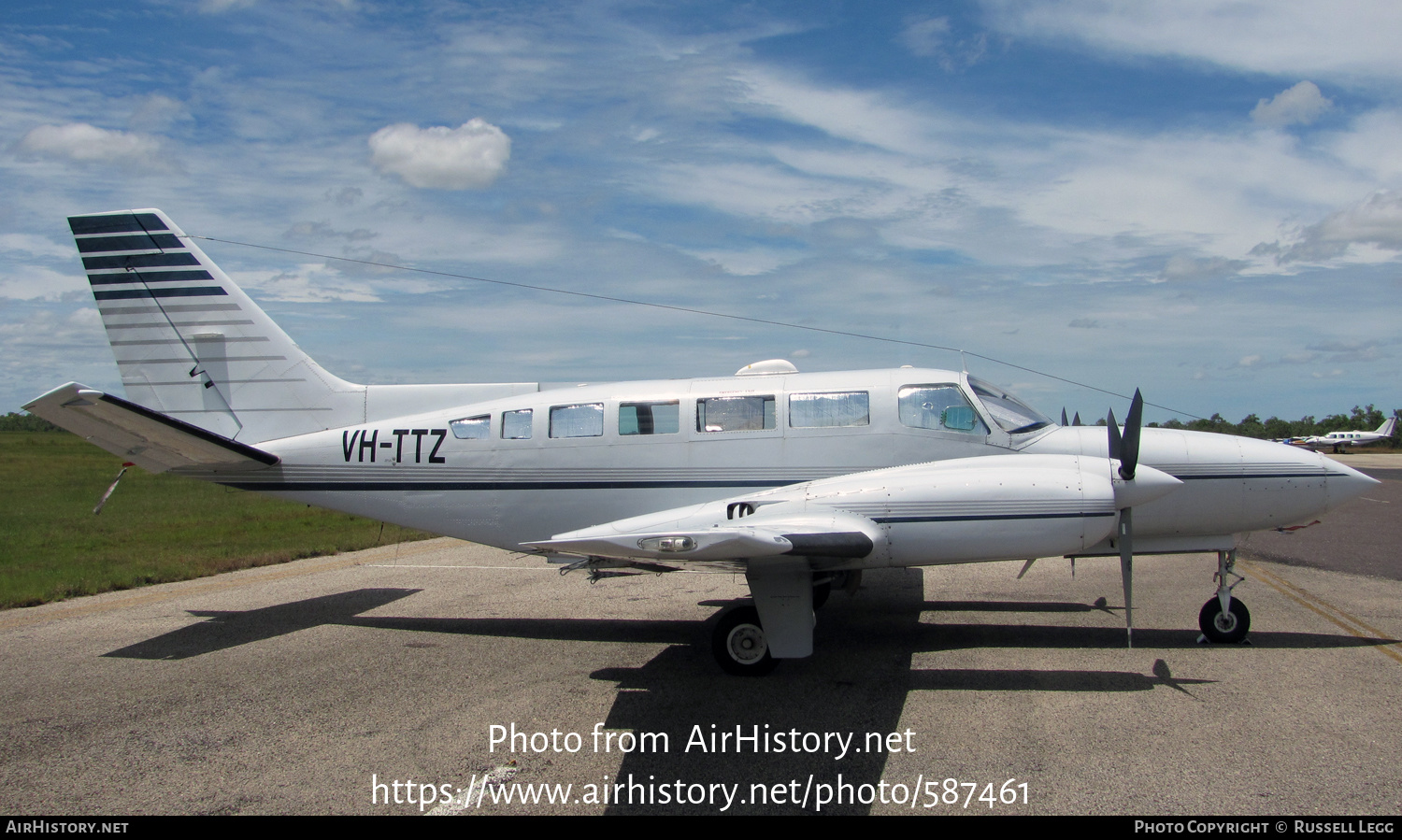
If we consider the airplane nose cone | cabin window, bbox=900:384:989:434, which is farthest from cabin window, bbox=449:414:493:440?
the airplane nose cone

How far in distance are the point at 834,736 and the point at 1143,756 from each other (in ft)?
6.62

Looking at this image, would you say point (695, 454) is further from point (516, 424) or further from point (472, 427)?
point (472, 427)

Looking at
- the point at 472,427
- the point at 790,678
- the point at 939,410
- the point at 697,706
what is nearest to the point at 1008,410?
the point at 939,410

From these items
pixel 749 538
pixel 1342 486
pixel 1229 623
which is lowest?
pixel 1229 623

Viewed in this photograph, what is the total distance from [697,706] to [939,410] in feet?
12.5

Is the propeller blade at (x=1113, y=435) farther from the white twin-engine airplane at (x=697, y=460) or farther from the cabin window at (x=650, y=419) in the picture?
the cabin window at (x=650, y=419)

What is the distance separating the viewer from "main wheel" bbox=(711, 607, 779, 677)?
7.63 m

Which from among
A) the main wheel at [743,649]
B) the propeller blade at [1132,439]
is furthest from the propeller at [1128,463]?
the main wheel at [743,649]

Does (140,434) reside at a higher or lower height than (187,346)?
lower

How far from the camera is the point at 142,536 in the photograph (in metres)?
18.2

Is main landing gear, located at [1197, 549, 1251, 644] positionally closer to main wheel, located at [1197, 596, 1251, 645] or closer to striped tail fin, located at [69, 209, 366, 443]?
main wheel, located at [1197, 596, 1251, 645]

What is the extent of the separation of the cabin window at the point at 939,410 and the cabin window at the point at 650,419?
92.5 inches

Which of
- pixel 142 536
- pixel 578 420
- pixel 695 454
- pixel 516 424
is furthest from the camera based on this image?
pixel 142 536
